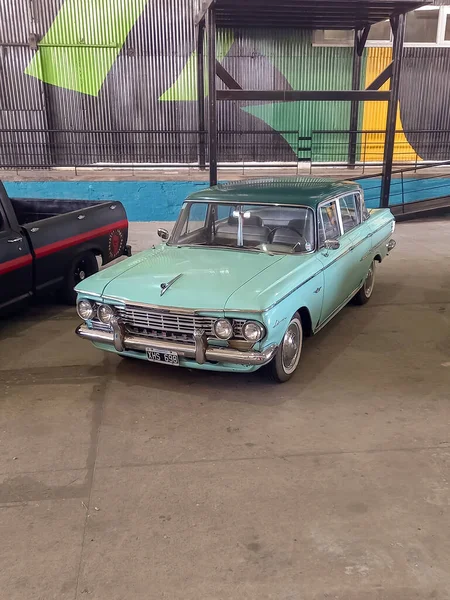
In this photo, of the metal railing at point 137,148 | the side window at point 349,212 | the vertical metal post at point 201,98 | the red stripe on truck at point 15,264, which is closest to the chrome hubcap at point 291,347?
the side window at point 349,212

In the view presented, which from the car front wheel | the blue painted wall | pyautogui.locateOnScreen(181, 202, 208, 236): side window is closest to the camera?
the car front wheel

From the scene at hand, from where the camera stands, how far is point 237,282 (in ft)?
14.5

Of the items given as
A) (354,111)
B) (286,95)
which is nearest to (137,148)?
(286,95)

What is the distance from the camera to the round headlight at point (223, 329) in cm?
417

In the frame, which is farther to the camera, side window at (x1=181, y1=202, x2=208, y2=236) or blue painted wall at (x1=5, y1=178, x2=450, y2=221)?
blue painted wall at (x1=5, y1=178, x2=450, y2=221)

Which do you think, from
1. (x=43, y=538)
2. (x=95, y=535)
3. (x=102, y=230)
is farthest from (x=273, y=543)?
(x=102, y=230)

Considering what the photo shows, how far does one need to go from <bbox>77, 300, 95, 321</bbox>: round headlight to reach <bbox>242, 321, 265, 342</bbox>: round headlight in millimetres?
1440

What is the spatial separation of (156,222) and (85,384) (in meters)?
8.46

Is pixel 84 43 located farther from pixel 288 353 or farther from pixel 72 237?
pixel 288 353

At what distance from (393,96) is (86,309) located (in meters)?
9.18

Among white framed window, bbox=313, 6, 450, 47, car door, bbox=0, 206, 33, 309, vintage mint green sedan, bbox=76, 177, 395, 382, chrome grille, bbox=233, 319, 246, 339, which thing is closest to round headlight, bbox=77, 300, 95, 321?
vintage mint green sedan, bbox=76, 177, 395, 382

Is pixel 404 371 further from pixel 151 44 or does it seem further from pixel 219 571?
pixel 151 44

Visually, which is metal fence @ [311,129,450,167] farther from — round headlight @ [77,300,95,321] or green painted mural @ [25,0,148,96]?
round headlight @ [77,300,95,321]

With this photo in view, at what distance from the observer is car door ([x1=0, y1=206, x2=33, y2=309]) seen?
576 cm
